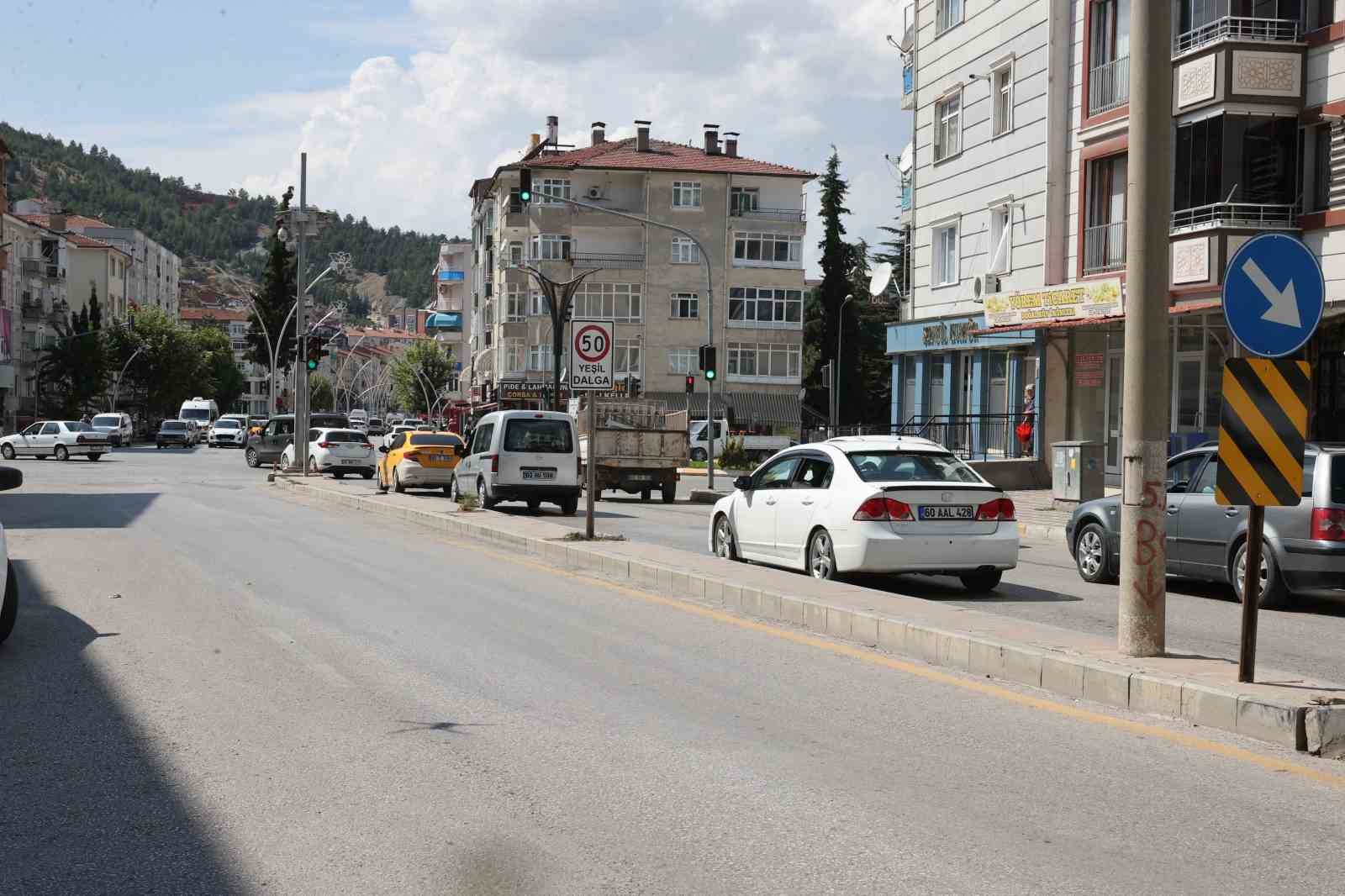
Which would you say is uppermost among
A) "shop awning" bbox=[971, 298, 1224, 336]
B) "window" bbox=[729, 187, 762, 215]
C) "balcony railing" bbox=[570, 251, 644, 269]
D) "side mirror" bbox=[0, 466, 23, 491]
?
"window" bbox=[729, 187, 762, 215]

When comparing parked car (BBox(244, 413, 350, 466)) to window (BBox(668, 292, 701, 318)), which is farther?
window (BBox(668, 292, 701, 318))

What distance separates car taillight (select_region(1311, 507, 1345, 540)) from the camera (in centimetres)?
1256

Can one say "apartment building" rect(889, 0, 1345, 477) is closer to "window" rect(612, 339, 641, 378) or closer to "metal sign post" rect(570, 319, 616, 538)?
"metal sign post" rect(570, 319, 616, 538)

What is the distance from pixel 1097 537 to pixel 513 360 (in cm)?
6537

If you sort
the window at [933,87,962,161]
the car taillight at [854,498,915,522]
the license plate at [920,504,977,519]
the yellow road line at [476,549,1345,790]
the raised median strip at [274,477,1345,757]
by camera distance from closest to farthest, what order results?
1. the yellow road line at [476,549,1345,790]
2. the raised median strip at [274,477,1345,757]
3. the car taillight at [854,498,915,522]
4. the license plate at [920,504,977,519]
5. the window at [933,87,962,161]

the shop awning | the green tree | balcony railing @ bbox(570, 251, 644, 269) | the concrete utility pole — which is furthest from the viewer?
the green tree

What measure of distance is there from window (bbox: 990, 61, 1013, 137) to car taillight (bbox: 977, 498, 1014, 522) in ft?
70.3

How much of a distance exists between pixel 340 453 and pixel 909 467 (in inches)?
1235

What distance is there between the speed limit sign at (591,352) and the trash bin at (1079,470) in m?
10.4

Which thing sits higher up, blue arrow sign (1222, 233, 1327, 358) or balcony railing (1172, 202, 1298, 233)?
balcony railing (1172, 202, 1298, 233)

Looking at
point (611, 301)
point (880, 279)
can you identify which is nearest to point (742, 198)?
point (611, 301)

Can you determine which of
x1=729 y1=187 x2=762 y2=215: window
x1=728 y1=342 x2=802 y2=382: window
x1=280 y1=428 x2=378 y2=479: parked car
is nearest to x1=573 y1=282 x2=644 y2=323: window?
→ x1=728 y1=342 x2=802 y2=382: window

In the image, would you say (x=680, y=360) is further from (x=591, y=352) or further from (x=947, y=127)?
(x=591, y=352)

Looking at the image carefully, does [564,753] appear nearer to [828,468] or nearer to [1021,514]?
[828,468]
